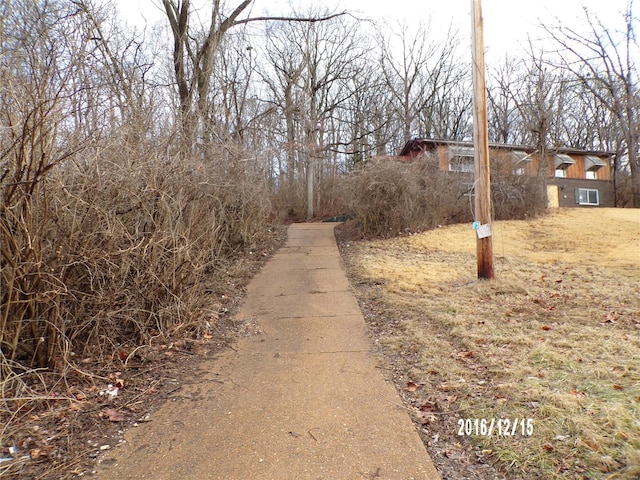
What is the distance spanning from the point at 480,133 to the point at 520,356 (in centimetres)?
445

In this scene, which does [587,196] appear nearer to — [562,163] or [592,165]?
[592,165]

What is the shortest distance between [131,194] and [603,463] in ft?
15.0

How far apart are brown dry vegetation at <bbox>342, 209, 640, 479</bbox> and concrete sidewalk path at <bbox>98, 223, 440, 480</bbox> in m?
0.26

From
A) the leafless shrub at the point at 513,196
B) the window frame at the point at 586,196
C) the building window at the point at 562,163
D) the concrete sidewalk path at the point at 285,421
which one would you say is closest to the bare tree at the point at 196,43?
the concrete sidewalk path at the point at 285,421

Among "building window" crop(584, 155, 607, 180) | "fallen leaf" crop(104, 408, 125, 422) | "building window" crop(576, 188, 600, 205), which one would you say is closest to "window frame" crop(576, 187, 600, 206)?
"building window" crop(576, 188, 600, 205)

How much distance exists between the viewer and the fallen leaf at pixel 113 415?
3.02m

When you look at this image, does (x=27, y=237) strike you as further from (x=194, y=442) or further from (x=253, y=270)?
(x=253, y=270)

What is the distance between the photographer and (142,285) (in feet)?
14.4

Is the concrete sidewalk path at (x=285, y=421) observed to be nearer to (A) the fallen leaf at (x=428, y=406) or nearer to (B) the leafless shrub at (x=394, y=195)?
(A) the fallen leaf at (x=428, y=406)

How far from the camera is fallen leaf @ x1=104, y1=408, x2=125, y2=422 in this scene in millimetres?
3021

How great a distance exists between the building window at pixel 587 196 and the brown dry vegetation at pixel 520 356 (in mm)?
19429

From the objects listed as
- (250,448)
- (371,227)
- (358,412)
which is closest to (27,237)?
(250,448)
